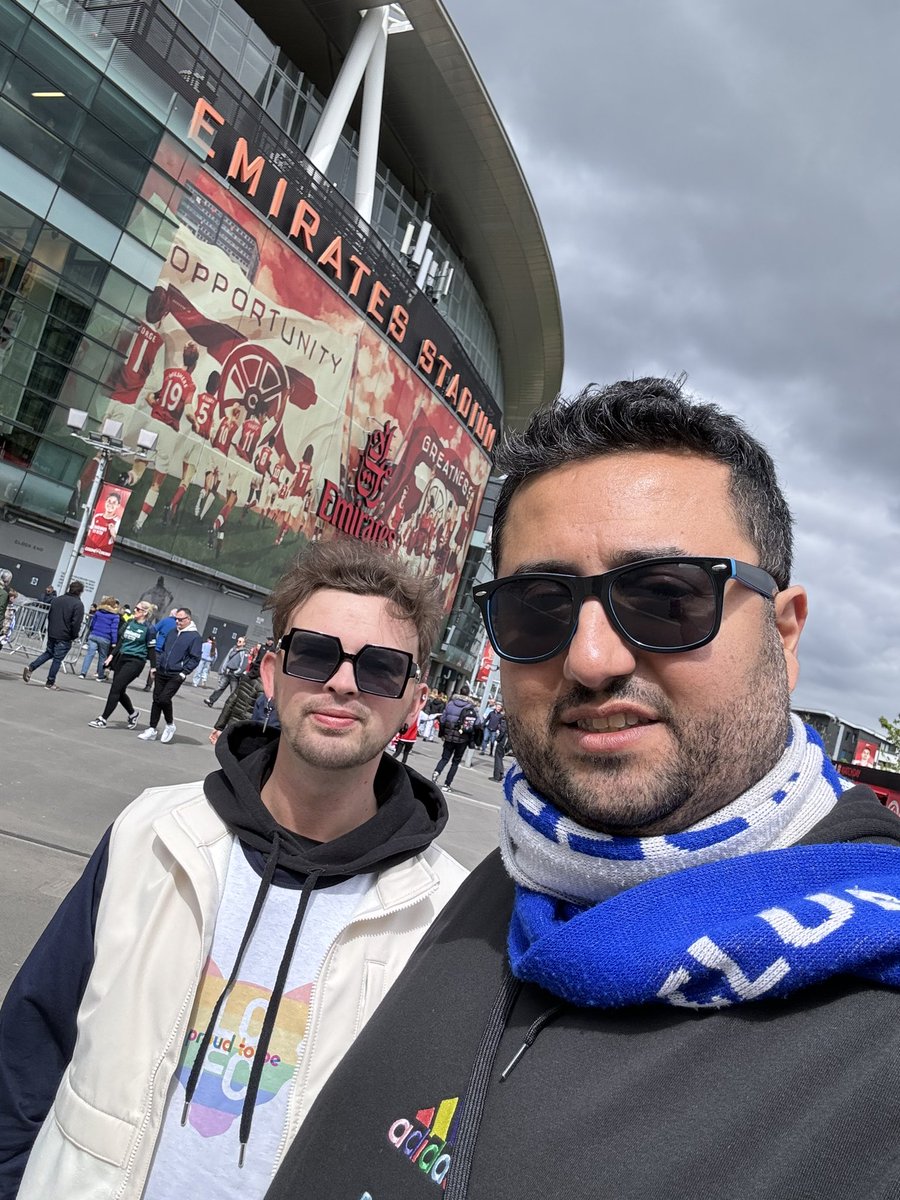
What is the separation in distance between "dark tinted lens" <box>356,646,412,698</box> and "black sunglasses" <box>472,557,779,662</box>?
3.72 ft

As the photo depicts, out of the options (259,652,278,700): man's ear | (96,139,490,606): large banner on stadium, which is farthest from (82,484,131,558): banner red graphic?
(259,652,278,700): man's ear

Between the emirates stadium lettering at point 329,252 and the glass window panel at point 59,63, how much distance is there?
3.13 m

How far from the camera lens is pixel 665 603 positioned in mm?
1169

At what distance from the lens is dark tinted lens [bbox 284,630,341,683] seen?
234 cm

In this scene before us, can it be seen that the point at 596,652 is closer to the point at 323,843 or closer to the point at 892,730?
the point at 323,843

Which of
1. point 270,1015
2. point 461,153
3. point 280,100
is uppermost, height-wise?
point 461,153

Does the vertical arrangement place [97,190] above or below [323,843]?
above

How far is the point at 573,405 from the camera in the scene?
4.64ft

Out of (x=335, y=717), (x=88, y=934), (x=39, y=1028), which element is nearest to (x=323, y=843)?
(x=335, y=717)

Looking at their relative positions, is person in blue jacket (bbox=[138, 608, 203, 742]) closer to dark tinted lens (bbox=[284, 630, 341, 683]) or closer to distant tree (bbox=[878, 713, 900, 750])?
dark tinted lens (bbox=[284, 630, 341, 683])

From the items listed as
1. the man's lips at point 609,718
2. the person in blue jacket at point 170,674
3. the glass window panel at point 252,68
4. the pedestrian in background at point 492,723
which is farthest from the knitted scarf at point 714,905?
the glass window panel at point 252,68

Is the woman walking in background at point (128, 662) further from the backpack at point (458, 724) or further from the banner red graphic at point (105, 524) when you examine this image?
the backpack at point (458, 724)

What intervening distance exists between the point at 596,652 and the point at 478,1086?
582 mm

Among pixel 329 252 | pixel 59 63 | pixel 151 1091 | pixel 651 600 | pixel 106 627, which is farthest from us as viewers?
pixel 329 252
